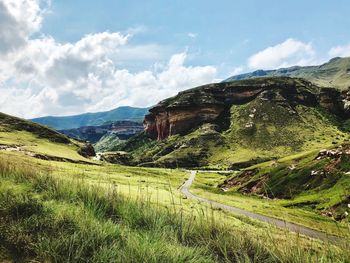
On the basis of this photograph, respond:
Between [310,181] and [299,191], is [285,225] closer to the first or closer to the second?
[299,191]

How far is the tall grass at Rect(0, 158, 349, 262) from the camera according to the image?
9125 millimetres

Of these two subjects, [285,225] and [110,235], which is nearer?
[285,225]

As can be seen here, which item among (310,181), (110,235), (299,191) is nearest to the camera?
(110,235)

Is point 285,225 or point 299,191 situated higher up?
point 285,225

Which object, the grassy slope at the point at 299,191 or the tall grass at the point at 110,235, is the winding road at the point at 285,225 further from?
the grassy slope at the point at 299,191

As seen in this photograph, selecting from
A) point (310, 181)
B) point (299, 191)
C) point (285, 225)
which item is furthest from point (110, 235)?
point (310, 181)

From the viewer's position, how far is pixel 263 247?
1066cm

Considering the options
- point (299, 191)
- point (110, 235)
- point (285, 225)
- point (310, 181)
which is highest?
point (285, 225)

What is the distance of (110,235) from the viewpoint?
34.6ft

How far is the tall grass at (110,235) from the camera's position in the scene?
29.9 feet

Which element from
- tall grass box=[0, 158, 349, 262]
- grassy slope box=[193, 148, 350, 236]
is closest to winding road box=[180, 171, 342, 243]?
tall grass box=[0, 158, 349, 262]

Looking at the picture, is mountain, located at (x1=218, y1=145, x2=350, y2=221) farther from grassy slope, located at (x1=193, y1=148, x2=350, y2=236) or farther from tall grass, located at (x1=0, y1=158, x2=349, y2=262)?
tall grass, located at (x1=0, y1=158, x2=349, y2=262)

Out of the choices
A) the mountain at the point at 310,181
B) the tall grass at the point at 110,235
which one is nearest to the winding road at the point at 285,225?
the tall grass at the point at 110,235

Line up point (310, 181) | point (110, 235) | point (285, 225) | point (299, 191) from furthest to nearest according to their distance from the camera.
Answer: point (310, 181) < point (299, 191) < point (110, 235) < point (285, 225)
